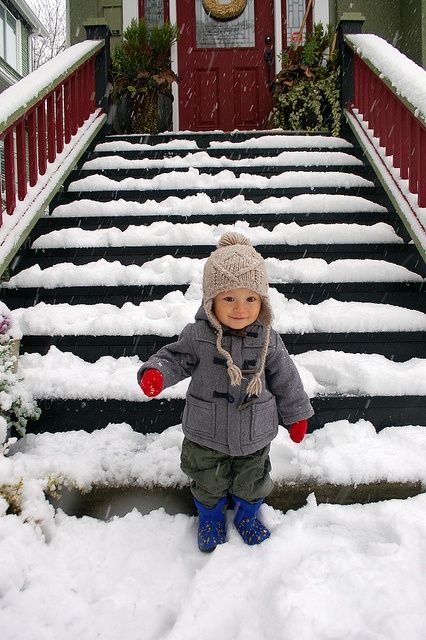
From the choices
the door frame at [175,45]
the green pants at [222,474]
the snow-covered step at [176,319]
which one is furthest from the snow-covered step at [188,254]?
the door frame at [175,45]

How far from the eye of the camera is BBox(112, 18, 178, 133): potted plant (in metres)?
5.05

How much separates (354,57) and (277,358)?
12.9ft

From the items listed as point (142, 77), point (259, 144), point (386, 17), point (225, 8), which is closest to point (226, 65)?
point (225, 8)

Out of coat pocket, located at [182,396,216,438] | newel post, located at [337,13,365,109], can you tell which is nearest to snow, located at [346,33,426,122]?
newel post, located at [337,13,365,109]

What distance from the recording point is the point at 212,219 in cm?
350

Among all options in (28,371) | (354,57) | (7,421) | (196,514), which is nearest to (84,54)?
(354,57)

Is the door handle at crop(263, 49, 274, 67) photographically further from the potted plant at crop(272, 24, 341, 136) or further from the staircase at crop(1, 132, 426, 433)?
the staircase at crop(1, 132, 426, 433)

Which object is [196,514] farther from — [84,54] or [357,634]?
[84,54]

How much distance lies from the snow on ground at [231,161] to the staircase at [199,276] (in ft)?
0.05

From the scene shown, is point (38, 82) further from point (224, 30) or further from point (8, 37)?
point (8, 37)

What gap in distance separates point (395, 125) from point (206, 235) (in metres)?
1.58

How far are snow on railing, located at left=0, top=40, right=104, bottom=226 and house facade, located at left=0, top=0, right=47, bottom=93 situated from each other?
9.37 meters

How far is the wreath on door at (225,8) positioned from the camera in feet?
21.2

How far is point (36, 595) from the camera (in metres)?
1.54
